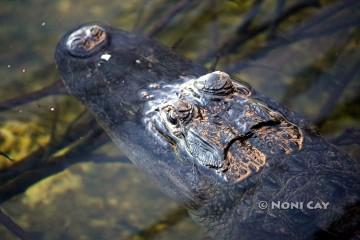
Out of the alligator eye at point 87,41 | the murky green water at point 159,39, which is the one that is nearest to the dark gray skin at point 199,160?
the alligator eye at point 87,41

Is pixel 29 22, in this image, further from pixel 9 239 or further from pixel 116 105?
pixel 9 239

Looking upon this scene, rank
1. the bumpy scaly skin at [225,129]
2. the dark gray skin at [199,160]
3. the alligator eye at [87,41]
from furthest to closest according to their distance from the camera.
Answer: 1. the alligator eye at [87,41]
2. the bumpy scaly skin at [225,129]
3. the dark gray skin at [199,160]

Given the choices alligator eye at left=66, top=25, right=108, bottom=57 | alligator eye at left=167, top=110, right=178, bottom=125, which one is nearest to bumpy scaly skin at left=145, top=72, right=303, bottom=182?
alligator eye at left=167, top=110, right=178, bottom=125

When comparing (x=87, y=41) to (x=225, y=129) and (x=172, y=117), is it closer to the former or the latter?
(x=172, y=117)

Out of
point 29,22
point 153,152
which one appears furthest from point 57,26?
point 153,152

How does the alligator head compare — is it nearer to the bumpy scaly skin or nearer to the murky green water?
the bumpy scaly skin

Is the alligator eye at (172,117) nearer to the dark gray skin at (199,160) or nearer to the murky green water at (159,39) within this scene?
the dark gray skin at (199,160)

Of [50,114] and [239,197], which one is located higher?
[239,197]

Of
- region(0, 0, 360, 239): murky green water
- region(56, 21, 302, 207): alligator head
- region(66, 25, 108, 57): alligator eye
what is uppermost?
region(66, 25, 108, 57): alligator eye
